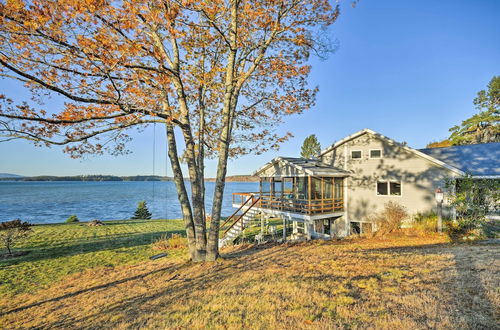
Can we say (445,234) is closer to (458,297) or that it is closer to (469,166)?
(469,166)

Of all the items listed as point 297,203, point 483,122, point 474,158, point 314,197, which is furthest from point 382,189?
point 483,122

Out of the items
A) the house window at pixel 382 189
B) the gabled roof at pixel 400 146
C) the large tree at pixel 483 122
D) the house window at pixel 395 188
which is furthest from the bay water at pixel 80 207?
the large tree at pixel 483 122

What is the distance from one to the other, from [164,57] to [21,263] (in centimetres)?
1233

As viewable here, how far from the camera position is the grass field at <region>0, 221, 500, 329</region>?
3781mm

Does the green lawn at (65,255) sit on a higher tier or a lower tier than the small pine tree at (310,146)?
lower

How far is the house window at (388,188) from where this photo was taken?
15.4 metres

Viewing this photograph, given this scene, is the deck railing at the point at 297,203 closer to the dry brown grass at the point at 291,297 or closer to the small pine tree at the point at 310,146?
the dry brown grass at the point at 291,297

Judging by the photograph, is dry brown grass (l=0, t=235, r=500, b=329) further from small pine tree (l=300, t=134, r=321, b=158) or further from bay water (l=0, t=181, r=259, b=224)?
small pine tree (l=300, t=134, r=321, b=158)

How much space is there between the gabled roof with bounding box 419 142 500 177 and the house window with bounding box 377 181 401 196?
11.5ft

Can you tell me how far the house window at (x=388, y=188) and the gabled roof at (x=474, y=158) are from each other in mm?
3513

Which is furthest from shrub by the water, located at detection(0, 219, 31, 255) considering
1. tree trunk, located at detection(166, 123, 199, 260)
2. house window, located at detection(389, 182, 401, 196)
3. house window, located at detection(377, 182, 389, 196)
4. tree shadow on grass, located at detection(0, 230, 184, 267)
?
house window, located at detection(389, 182, 401, 196)

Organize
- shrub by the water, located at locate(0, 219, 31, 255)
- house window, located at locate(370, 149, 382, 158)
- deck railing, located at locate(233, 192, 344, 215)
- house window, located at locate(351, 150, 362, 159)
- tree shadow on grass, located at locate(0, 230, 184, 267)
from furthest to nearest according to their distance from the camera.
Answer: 1. house window, located at locate(351, 150, 362, 159)
2. house window, located at locate(370, 149, 382, 158)
3. deck railing, located at locate(233, 192, 344, 215)
4. shrub by the water, located at locate(0, 219, 31, 255)
5. tree shadow on grass, located at locate(0, 230, 184, 267)

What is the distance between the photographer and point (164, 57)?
8977 millimetres

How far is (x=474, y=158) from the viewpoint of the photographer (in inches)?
597
